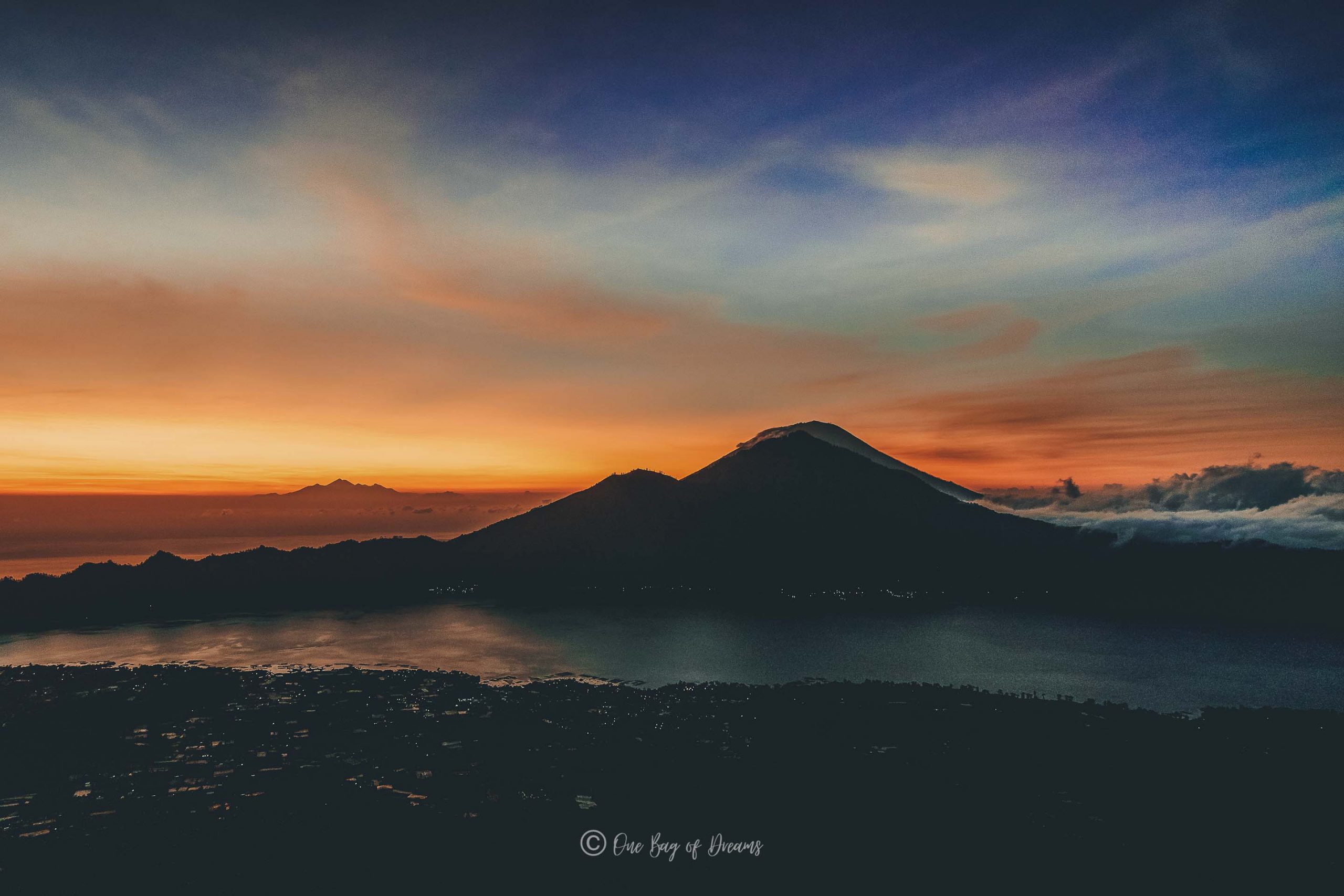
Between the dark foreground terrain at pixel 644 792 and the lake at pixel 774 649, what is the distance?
27.3 meters

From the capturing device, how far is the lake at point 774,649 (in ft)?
345

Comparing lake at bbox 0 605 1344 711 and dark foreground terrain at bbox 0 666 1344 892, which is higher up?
dark foreground terrain at bbox 0 666 1344 892

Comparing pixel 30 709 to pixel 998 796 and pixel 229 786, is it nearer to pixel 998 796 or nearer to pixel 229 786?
pixel 229 786

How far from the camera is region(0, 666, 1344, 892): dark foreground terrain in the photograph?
36938mm

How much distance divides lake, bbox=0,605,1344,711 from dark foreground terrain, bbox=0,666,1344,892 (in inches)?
1076

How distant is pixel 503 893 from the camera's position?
33.6 m

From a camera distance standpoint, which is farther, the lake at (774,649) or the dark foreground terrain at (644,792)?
the lake at (774,649)

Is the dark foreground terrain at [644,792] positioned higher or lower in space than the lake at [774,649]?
higher

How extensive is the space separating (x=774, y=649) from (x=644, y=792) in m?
91.1

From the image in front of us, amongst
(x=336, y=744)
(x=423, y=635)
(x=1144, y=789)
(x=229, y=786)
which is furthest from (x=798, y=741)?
(x=423, y=635)

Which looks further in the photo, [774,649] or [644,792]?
[774,649]

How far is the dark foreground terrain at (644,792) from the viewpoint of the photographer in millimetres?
36938

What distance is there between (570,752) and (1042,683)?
80589 millimetres

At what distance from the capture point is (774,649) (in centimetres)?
13312
